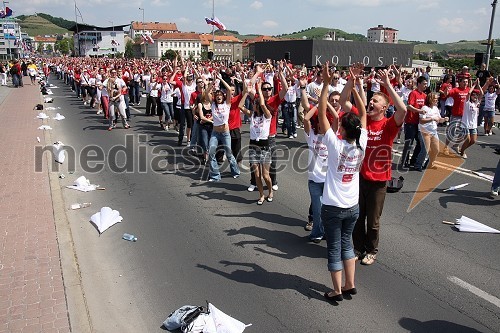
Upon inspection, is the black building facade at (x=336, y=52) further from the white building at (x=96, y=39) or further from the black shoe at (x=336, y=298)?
the black shoe at (x=336, y=298)

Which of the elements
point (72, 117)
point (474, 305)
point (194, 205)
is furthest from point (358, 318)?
point (72, 117)

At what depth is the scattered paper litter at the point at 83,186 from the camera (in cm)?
796

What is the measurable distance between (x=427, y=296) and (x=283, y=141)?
8509 mm

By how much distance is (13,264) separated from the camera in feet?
16.0

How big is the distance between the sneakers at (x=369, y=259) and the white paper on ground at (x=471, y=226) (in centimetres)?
185

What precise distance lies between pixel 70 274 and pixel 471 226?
220 inches

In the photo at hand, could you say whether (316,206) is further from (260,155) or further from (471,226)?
(471,226)

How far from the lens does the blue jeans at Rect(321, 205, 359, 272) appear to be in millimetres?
3926

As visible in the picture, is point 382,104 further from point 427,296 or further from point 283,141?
point 283,141

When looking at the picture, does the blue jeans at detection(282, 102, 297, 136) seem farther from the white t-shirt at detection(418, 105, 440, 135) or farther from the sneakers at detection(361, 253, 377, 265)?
the sneakers at detection(361, 253, 377, 265)

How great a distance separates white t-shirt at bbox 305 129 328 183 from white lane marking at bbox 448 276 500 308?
6.22 ft

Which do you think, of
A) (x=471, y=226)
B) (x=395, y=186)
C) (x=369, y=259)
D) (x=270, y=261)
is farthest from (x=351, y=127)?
(x=395, y=186)

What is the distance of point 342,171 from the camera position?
12.7 feet

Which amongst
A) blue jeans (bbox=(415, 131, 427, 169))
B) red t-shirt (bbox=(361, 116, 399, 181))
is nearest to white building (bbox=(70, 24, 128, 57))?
blue jeans (bbox=(415, 131, 427, 169))
